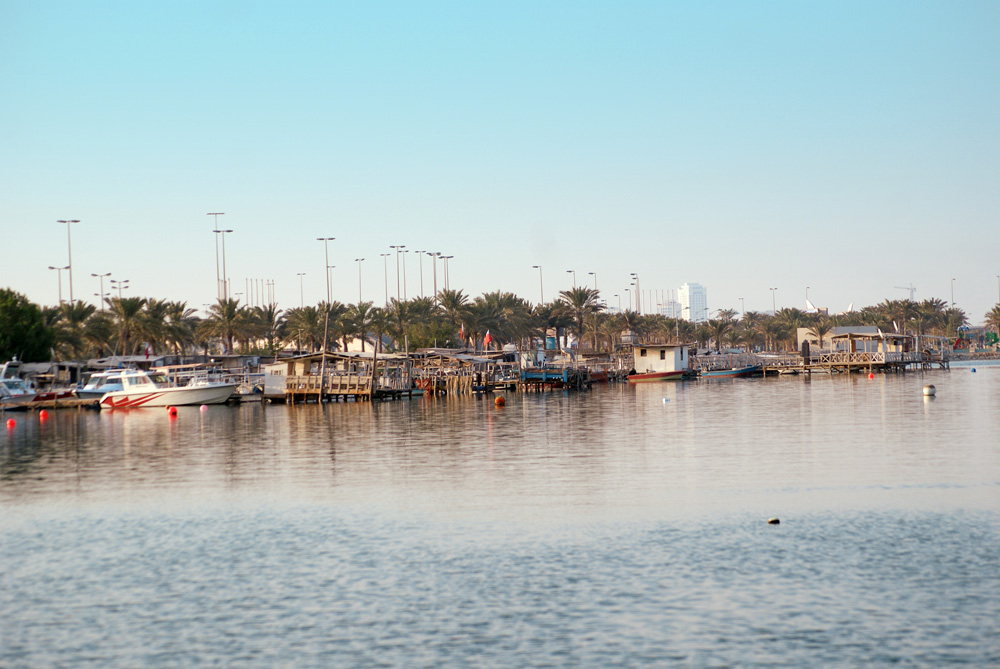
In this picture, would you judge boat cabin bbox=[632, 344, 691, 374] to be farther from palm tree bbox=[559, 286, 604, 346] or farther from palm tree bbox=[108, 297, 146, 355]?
palm tree bbox=[108, 297, 146, 355]

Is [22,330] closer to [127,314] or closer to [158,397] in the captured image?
[127,314]

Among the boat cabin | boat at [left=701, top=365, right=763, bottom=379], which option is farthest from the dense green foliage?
boat at [left=701, top=365, right=763, bottom=379]

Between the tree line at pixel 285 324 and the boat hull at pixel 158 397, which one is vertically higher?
the tree line at pixel 285 324

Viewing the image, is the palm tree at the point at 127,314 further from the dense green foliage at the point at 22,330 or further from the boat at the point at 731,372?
the boat at the point at 731,372

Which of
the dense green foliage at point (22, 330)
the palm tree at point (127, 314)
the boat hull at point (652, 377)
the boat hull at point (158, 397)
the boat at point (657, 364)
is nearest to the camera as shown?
the boat hull at point (158, 397)

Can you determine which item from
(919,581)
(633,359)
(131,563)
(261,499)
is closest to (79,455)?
(261,499)

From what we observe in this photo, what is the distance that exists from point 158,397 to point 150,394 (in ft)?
2.22

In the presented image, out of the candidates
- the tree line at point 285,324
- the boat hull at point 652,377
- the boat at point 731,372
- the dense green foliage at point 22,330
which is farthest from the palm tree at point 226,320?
the boat at point 731,372

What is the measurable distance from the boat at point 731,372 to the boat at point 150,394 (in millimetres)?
67746

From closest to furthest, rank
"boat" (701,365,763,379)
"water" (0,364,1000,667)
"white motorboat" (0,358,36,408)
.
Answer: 1. "water" (0,364,1000,667)
2. "white motorboat" (0,358,36,408)
3. "boat" (701,365,763,379)

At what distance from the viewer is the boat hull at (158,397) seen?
258 ft

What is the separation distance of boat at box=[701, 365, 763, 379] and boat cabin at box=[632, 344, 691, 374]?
31.0 ft

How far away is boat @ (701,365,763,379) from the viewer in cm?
12506

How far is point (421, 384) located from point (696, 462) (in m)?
56.9
